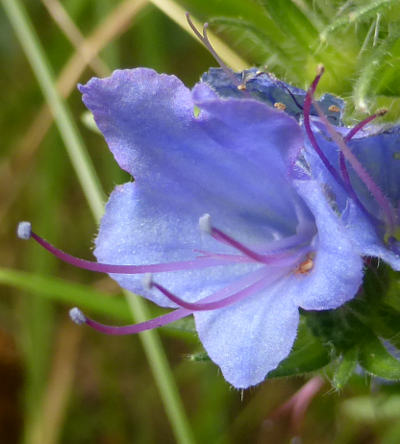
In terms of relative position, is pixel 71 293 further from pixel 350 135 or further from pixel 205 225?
pixel 350 135

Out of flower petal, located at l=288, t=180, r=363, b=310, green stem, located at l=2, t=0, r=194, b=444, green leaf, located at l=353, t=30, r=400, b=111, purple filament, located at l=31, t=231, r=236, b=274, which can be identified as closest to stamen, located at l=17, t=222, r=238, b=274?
purple filament, located at l=31, t=231, r=236, b=274

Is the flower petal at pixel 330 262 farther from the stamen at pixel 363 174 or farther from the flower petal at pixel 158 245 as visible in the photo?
the flower petal at pixel 158 245

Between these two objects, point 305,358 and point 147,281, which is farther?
point 305,358

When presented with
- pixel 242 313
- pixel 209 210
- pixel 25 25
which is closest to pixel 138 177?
pixel 209 210

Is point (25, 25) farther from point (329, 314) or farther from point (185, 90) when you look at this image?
point (329, 314)

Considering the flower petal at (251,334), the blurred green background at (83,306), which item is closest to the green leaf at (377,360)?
the flower petal at (251,334)

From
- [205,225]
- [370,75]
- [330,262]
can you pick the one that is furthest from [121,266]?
[370,75]

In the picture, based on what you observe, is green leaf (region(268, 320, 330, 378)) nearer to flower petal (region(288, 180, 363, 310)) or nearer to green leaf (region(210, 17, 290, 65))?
flower petal (region(288, 180, 363, 310))
